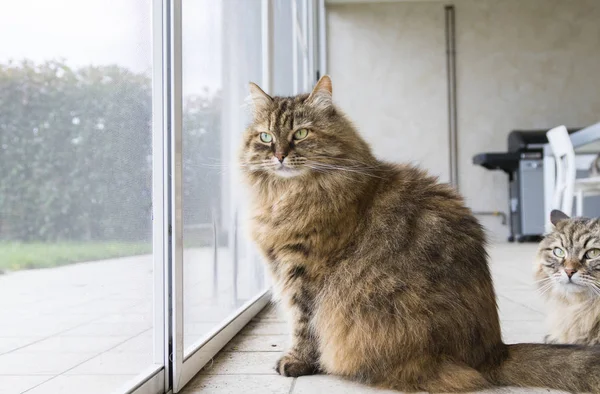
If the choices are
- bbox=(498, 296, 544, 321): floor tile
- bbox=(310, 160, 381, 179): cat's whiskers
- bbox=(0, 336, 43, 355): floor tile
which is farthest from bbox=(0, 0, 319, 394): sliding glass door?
bbox=(498, 296, 544, 321): floor tile

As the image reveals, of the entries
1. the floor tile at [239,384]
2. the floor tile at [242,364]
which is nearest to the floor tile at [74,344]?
the floor tile at [239,384]

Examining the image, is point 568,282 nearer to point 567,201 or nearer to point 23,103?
point 23,103

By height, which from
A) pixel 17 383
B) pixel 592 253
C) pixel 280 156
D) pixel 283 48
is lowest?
pixel 17 383

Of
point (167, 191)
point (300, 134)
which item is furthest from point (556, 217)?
point (167, 191)

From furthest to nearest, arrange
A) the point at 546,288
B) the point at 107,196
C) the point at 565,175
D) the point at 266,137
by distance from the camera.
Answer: the point at 565,175 → the point at 546,288 → the point at 266,137 → the point at 107,196

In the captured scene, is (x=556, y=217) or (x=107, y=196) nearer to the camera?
(x=107, y=196)

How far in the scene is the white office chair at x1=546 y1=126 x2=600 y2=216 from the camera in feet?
12.4

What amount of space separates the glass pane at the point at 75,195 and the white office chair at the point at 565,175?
3216mm

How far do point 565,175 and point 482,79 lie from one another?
3.83 metres

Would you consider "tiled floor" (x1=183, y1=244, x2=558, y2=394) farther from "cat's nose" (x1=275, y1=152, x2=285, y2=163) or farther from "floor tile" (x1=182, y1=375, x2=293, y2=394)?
"cat's nose" (x1=275, y1=152, x2=285, y2=163)

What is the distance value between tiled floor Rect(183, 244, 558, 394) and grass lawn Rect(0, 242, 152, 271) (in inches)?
19.2

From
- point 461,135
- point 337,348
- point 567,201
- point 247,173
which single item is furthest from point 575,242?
point 461,135

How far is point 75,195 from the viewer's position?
99 cm

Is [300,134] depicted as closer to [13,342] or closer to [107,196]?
[107,196]
